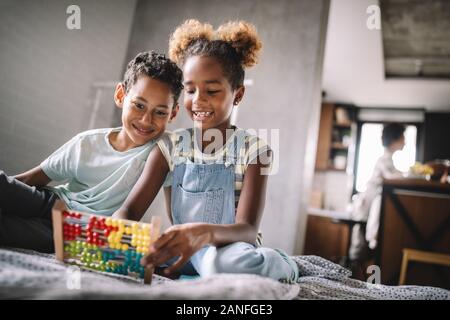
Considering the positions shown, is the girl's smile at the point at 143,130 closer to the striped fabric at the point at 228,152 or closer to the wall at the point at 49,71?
the striped fabric at the point at 228,152

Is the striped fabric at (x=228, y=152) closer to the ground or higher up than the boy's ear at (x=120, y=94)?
closer to the ground

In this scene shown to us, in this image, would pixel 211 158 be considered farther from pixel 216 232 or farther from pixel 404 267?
pixel 404 267

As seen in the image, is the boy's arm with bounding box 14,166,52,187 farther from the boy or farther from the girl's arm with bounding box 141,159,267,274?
the girl's arm with bounding box 141,159,267,274

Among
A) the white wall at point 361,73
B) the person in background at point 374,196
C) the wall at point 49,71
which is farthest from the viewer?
the white wall at point 361,73

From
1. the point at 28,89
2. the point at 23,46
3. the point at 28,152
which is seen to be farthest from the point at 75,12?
the point at 28,152

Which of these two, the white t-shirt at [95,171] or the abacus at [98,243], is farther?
the white t-shirt at [95,171]

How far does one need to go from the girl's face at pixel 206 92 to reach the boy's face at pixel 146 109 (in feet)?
0.25

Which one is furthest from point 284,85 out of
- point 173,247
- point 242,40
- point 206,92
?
point 173,247

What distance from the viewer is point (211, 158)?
46.0 inches

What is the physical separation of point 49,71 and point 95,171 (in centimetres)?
50

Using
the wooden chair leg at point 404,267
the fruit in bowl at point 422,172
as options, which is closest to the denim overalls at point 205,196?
the wooden chair leg at point 404,267

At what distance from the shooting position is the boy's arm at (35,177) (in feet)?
3.92
